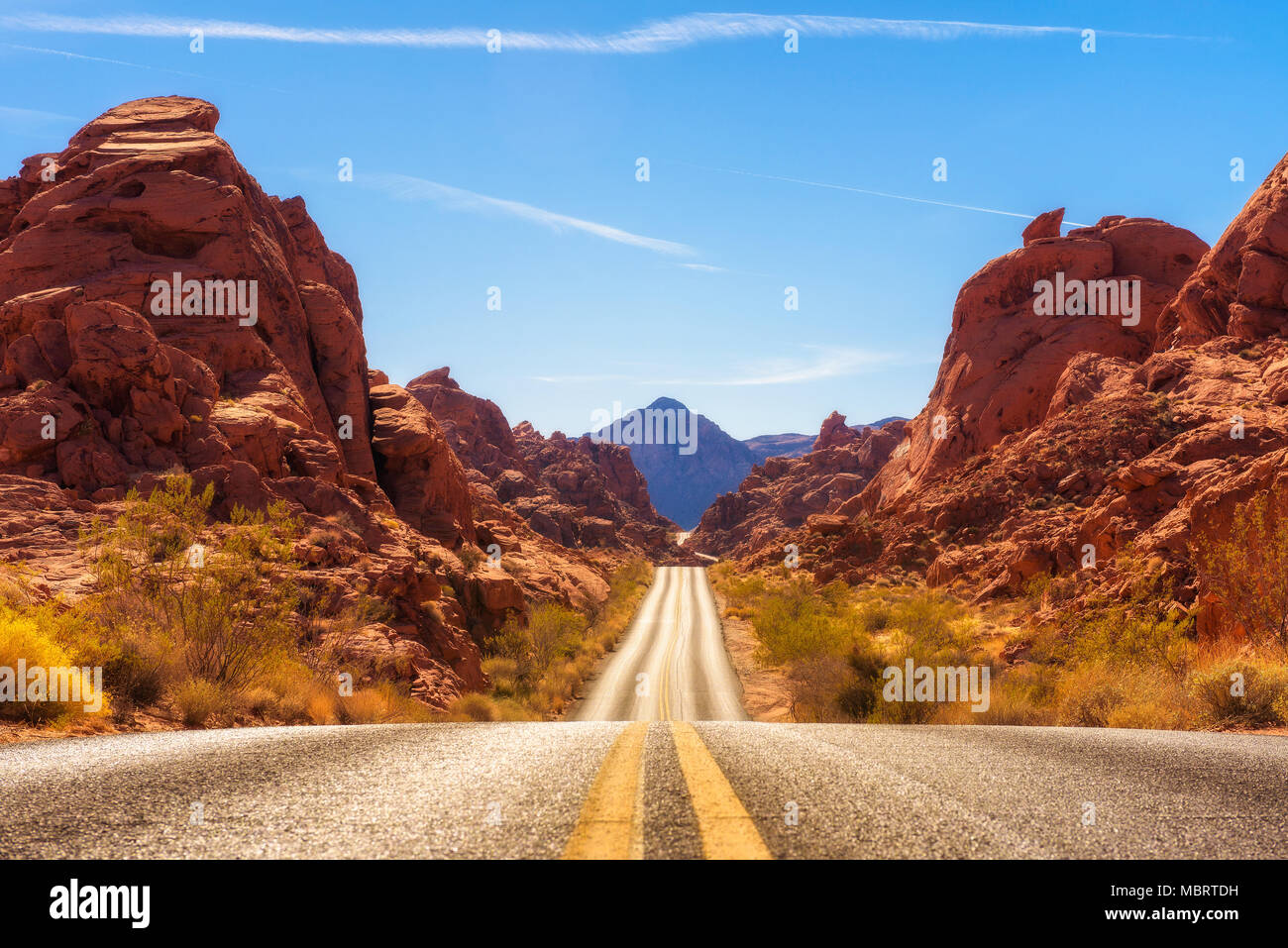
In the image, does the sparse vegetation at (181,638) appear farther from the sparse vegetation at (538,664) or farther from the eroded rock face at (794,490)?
the eroded rock face at (794,490)

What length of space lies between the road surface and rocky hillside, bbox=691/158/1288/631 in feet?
48.1

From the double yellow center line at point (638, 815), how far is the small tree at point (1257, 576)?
1313 cm

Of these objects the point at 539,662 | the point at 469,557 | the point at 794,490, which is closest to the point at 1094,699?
the point at 539,662

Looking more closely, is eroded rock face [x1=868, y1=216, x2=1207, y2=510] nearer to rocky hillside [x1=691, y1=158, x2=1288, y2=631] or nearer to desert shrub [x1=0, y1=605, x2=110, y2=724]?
rocky hillside [x1=691, y1=158, x2=1288, y2=631]

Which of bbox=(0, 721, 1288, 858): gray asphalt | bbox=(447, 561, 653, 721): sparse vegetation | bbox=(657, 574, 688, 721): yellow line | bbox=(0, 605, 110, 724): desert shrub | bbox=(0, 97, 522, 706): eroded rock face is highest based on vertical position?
bbox=(0, 97, 522, 706): eroded rock face

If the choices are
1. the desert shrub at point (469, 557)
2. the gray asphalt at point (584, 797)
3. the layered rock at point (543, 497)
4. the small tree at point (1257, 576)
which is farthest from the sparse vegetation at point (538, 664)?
the small tree at point (1257, 576)

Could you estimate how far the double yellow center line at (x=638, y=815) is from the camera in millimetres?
2213

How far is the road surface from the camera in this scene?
2340mm

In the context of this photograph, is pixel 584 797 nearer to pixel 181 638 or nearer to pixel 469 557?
pixel 181 638

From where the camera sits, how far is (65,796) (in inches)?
119

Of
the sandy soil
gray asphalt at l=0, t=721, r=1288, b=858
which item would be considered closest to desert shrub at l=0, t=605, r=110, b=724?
gray asphalt at l=0, t=721, r=1288, b=858

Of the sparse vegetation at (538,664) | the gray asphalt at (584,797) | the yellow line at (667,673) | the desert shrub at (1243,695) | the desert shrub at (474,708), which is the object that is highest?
the gray asphalt at (584,797)
